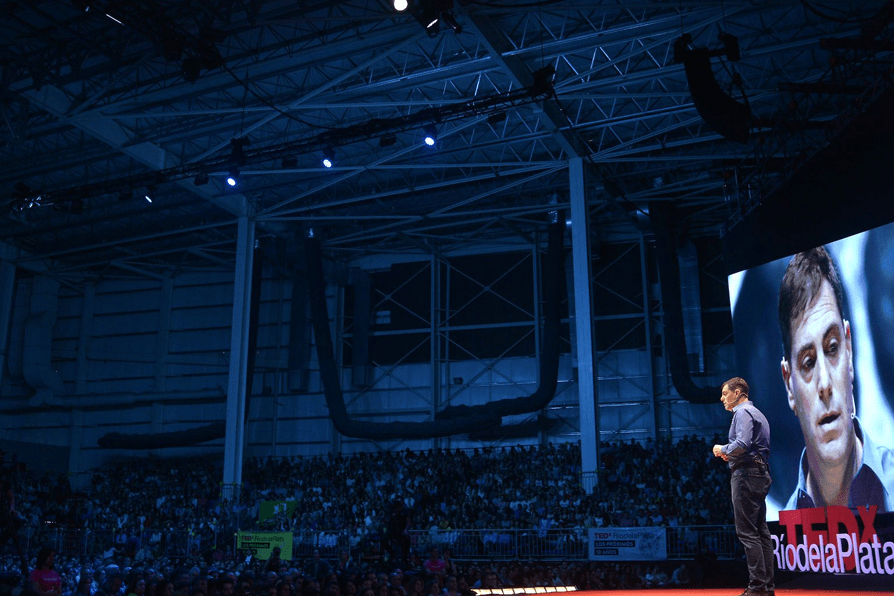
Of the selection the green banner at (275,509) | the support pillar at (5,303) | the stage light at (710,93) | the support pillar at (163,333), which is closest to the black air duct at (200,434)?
the support pillar at (163,333)

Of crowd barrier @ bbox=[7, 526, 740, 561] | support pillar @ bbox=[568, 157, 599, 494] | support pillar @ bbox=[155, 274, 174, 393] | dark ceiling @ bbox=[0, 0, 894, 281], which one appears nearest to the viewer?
crowd barrier @ bbox=[7, 526, 740, 561]

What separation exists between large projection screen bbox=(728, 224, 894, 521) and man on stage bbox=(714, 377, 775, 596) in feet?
18.1

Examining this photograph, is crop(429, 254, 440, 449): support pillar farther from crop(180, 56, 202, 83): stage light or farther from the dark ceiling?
crop(180, 56, 202, 83): stage light

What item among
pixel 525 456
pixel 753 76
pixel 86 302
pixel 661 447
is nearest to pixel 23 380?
pixel 86 302

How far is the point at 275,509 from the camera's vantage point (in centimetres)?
2678

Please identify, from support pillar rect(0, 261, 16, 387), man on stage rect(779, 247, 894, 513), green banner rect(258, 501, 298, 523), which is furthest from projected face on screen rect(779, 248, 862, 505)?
support pillar rect(0, 261, 16, 387)

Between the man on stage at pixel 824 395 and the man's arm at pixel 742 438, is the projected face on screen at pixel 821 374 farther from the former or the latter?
the man's arm at pixel 742 438

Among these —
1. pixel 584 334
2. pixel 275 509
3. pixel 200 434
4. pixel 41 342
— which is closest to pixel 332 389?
pixel 275 509

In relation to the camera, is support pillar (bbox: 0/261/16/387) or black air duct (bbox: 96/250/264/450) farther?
support pillar (bbox: 0/261/16/387)

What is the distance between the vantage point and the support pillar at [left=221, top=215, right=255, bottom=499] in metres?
28.4

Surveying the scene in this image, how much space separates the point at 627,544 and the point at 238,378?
610 inches

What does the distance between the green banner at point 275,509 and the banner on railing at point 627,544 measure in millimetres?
10835

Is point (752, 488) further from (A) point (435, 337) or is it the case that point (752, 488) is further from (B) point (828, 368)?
(A) point (435, 337)

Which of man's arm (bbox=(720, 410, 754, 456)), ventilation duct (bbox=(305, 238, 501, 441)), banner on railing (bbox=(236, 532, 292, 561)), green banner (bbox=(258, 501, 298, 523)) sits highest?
ventilation duct (bbox=(305, 238, 501, 441))
